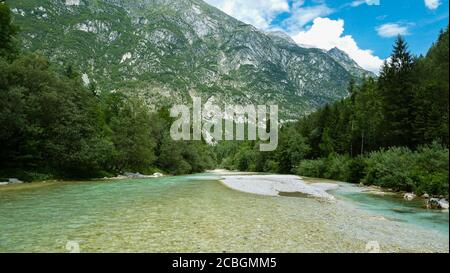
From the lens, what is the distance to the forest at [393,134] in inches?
1386

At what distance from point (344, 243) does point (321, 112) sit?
9160 cm

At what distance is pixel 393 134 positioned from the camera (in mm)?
53781

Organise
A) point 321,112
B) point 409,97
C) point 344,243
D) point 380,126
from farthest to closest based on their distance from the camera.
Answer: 1. point 321,112
2. point 380,126
3. point 409,97
4. point 344,243

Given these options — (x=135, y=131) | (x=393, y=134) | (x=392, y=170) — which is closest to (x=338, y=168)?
(x=393, y=134)

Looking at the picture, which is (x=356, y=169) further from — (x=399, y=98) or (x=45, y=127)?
(x=45, y=127)

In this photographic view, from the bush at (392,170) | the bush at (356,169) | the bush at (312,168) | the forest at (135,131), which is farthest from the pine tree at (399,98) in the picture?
the bush at (312,168)

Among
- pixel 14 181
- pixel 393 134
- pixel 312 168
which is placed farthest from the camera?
pixel 312 168

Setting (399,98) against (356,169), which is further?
(356,169)

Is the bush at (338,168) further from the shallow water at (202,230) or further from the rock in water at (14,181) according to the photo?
the rock in water at (14,181)
